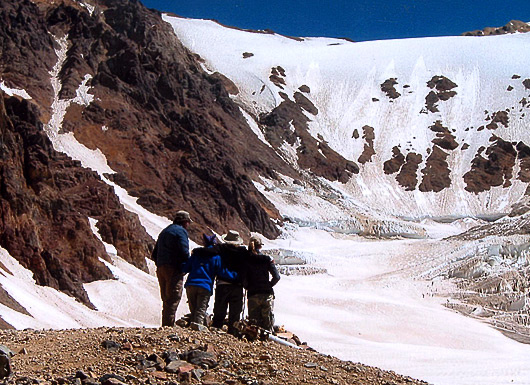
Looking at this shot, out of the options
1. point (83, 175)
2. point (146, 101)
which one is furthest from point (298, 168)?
point (83, 175)

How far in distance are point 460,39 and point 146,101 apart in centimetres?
7766

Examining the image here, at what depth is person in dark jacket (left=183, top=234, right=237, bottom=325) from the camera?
8602mm

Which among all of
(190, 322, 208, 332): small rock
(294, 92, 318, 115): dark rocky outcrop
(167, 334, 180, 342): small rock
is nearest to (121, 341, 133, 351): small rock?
(167, 334, 180, 342): small rock

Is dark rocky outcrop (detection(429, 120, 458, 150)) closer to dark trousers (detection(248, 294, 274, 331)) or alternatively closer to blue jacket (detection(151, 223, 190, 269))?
dark trousers (detection(248, 294, 274, 331))

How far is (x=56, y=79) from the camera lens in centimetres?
6188

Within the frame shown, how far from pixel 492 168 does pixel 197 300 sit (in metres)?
81.5

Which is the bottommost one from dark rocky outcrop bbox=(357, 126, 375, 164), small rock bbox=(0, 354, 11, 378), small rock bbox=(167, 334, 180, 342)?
small rock bbox=(0, 354, 11, 378)

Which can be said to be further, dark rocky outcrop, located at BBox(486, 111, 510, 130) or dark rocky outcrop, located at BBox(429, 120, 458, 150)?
dark rocky outcrop, located at BBox(486, 111, 510, 130)

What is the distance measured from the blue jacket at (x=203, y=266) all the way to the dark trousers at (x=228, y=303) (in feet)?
1.19

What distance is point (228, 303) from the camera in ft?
30.0

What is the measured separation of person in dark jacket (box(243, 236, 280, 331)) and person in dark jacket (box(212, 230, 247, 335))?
0.11m

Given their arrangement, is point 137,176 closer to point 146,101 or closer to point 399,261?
point 146,101

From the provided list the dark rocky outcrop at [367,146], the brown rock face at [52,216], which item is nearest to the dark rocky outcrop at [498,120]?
the dark rocky outcrop at [367,146]

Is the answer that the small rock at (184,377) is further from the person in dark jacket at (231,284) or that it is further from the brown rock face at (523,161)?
the brown rock face at (523,161)
